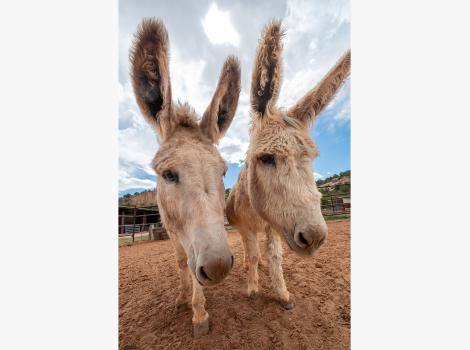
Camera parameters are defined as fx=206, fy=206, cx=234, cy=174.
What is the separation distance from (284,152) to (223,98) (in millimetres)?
755

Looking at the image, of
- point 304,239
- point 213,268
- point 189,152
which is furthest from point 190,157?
point 304,239

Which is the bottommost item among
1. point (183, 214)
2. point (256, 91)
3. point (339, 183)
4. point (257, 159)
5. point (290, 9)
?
point (183, 214)

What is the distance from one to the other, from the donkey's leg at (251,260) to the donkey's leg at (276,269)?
0.19m

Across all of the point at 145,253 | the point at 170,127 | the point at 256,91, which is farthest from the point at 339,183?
the point at 145,253

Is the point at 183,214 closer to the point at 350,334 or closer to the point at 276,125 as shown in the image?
the point at 276,125

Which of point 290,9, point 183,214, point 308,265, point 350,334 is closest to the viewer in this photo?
point 183,214

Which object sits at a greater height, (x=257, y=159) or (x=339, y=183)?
(x=257, y=159)

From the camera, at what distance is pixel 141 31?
1.32 m

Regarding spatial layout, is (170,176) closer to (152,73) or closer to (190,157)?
(190,157)

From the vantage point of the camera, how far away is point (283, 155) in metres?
1.26

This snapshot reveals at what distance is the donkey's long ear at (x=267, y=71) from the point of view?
138 centimetres

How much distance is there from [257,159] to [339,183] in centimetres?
74

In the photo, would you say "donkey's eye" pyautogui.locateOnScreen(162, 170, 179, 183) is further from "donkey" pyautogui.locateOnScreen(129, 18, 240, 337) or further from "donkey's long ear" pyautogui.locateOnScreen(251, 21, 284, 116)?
"donkey's long ear" pyautogui.locateOnScreen(251, 21, 284, 116)

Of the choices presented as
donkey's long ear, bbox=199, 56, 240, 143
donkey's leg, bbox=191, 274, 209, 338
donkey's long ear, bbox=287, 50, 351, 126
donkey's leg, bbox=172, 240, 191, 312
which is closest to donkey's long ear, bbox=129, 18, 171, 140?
donkey's long ear, bbox=199, 56, 240, 143
